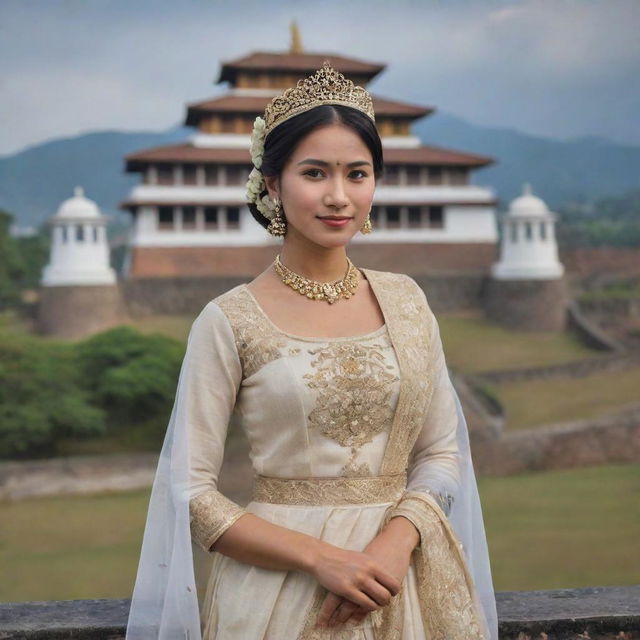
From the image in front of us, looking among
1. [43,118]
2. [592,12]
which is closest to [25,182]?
[43,118]

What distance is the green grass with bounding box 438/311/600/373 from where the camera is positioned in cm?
1723

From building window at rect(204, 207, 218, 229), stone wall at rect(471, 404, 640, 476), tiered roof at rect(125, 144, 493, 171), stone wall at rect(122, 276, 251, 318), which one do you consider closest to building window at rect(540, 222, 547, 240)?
tiered roof at rect(125, 144, 493, 171)

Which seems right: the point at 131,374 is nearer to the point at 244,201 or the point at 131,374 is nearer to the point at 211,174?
the point at 244,201

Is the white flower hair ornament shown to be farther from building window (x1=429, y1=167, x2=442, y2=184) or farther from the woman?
building window (x1=429, y1=167, x2=442, y2=184)

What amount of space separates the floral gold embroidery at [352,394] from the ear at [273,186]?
0.25 metres

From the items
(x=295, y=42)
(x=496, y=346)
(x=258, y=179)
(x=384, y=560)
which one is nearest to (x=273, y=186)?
(x=258, y=179)

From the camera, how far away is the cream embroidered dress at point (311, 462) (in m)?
1.43

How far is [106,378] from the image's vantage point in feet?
48.2

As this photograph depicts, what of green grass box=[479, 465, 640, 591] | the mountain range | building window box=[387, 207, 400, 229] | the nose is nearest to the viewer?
the nose

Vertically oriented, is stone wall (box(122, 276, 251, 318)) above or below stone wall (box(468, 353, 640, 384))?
above

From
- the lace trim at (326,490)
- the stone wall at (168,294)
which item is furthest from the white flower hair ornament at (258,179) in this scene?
the stone wall at (168,294)

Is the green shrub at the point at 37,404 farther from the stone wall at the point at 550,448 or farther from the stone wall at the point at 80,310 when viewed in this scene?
the stone wall at the point at 550,448

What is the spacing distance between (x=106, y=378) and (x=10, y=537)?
123 inches

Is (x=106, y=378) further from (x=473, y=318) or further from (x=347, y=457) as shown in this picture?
(x=347, y=457)
